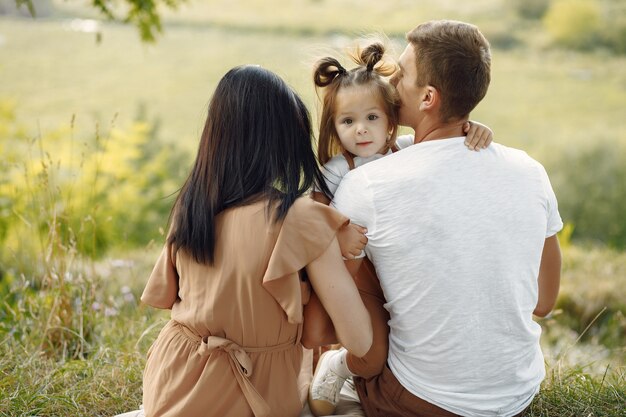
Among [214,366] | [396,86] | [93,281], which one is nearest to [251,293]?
→ [214,366]

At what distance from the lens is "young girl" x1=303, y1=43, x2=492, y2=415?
2.13 meters

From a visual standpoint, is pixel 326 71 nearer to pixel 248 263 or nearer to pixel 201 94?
pixel 248 263

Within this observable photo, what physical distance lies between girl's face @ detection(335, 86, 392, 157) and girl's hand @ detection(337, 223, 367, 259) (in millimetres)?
416

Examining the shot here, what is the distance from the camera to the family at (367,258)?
6.29 feet

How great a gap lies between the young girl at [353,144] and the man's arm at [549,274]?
0.52 m

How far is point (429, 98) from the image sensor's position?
207cm

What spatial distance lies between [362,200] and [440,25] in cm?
55

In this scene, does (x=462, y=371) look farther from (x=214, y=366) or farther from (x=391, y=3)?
(x=391, y=3)

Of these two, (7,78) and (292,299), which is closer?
(292,299)

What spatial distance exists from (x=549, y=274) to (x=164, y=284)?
1235 millimetres

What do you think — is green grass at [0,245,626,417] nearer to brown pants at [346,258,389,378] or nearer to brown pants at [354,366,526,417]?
brown pants at [354,366,526,417]

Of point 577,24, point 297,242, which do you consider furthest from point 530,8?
point 297,242

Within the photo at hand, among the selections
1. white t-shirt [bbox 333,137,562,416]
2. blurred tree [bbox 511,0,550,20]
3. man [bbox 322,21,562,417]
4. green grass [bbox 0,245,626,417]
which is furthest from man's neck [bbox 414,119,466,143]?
blurred tree [bbox 511,0,550,20]

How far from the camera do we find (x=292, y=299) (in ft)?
6.49
